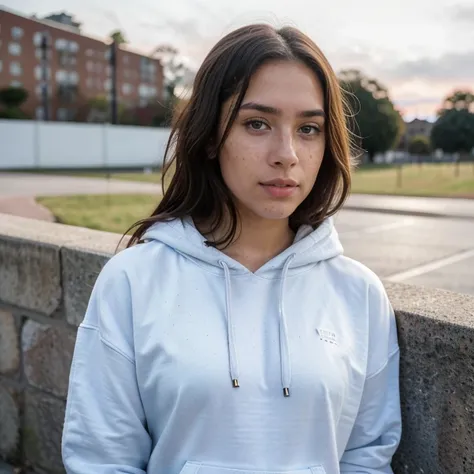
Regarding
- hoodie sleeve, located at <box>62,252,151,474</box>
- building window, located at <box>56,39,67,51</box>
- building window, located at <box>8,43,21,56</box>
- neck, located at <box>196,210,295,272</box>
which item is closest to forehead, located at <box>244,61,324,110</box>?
neck, located at <box>196,210,295,272</box>

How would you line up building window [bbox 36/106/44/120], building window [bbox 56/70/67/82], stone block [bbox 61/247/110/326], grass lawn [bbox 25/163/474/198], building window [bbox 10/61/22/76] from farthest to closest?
building window [bbox 56/70/67/82] → building window [bbox 36/106/44/120] → building window [bbox 10/61/22/76] → grass lawn [bbox 25/163/474/198] → stone block [bbox 61/247/110/326]

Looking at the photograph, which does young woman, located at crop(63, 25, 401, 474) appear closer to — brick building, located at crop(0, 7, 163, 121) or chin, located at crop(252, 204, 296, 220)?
chin, located at crop(252, 204, 296, 220)

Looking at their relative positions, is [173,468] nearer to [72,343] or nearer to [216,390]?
[216,390]

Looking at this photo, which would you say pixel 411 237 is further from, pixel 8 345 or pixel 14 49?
pixel 14 49

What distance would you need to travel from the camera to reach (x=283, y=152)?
144 centimetres

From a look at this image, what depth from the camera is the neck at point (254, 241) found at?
161 centimetres

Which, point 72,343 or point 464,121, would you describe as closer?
point 72,343

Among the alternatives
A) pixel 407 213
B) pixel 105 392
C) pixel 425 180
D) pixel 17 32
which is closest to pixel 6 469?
pixel 105 392

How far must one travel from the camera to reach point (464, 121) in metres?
9.63

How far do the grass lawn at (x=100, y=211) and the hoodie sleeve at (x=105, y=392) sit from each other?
6.27m

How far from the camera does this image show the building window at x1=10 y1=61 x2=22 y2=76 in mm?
51656

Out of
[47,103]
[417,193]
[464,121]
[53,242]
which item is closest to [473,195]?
[417,193]

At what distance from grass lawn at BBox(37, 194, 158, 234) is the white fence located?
83.4 ft

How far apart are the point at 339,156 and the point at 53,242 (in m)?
1.41
